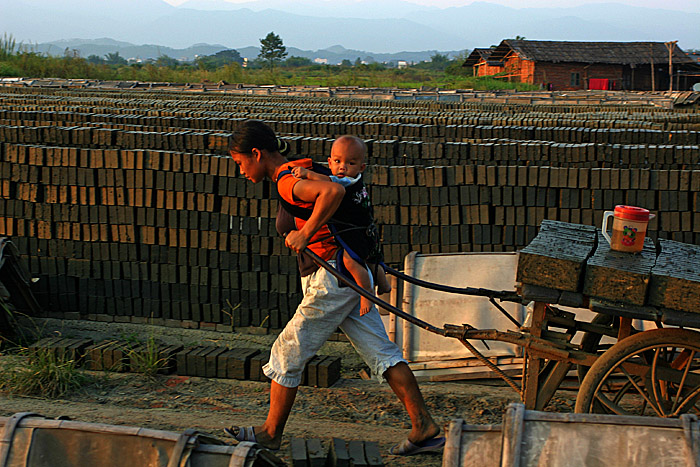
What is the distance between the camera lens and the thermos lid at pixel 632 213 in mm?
3535

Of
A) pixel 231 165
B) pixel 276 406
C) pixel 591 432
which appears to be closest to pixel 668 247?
pixel 591 432

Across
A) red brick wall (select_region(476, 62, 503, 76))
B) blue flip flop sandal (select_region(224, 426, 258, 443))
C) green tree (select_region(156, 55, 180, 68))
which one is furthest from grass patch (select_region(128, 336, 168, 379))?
green tree (select_region(156, 55, 180, 68))

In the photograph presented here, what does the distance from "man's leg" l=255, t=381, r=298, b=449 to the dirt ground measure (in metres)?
0.13

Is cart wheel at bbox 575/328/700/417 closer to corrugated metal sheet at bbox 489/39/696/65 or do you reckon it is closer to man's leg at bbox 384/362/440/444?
man's leg at bbox 384/362/440/444

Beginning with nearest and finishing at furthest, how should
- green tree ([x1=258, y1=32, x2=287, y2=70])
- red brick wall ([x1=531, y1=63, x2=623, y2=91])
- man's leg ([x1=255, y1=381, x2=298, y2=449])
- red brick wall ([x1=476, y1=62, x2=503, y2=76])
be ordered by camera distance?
man's leg ([x1=255, y1=381, x2=298, y2=449]) < red brick wall ([x1=531, y1=63, x2=623, y2=91]) < red brick wall ([x1=476, y1=62, x2=503, y2=76]) < green tree ([x1=258, y1=32, x2=287, y2=70])

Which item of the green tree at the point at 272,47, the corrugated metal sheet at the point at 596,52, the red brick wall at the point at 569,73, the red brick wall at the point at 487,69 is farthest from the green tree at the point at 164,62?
the red brick wall at the point at 569,73

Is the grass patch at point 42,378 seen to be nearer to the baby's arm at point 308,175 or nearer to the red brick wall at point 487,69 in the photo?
the baby's arm at point 308,175

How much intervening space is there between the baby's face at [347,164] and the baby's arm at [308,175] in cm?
21

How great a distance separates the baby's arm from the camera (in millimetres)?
3426

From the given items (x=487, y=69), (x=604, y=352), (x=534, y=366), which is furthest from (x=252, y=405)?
(x=487, y=69)

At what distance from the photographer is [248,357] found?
213 inches

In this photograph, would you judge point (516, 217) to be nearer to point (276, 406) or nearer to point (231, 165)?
point (231, 165)

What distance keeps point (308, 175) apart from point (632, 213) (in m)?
1.57

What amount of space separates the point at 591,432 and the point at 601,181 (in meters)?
4.18
